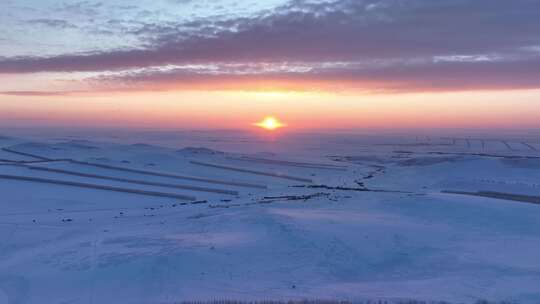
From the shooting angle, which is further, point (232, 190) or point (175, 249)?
point (232, 190)

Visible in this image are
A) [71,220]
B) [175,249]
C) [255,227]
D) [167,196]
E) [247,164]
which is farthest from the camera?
[247,164]

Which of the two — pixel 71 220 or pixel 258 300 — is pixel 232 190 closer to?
pixel 71 220

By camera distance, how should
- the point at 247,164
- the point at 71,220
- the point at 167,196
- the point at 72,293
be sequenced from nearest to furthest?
1. the point at 72,293
2. the point at 71,220
3. the point at 167,196
4. the point at 247,164

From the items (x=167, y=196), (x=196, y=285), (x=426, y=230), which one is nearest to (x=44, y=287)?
(x=196, y=285)

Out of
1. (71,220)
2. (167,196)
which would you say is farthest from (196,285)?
(167,196)

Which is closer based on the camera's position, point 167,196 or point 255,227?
point 255,227

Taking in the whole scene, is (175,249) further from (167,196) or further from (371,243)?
(167,196)
